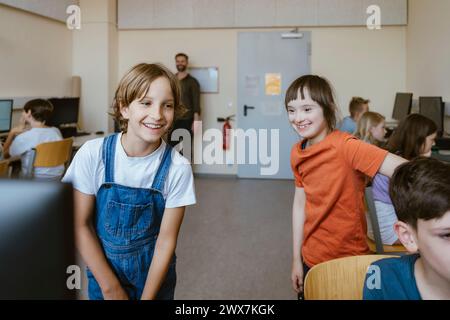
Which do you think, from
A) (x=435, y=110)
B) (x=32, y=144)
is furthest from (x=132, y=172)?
(x=435, y=110)

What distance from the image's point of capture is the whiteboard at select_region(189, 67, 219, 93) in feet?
21.3

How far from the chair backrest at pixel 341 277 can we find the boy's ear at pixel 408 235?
0.21 meters

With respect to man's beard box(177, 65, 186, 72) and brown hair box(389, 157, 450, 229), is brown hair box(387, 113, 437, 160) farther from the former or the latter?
man's beard box(177, 65, 186, 72)

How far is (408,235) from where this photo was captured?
929 millimetres

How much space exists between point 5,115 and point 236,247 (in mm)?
2463

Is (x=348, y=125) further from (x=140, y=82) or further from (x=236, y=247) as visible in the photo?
(x=140, y=82)

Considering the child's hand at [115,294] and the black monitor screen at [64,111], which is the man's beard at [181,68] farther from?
the child's hand at [115,294]

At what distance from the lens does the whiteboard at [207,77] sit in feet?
21.3

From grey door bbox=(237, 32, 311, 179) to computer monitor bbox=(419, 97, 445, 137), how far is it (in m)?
2.06

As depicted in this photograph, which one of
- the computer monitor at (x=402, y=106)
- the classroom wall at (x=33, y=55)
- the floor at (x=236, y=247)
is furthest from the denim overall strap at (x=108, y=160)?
the computer monitor at (x=402, y=106)

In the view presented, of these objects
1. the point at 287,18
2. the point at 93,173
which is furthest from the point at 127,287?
the point at 287,18

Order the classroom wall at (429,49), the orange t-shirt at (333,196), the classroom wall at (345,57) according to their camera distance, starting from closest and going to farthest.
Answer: the orange t-shirt at (333,196) → the classroom wall at (429,49) → the classroom wall at (345,57)
